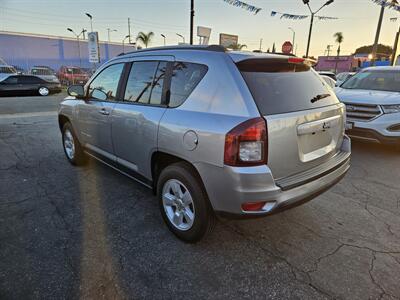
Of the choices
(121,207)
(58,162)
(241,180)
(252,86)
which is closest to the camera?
(241,180)

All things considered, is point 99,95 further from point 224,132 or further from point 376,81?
point 376,81

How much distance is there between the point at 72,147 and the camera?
466 centimetres

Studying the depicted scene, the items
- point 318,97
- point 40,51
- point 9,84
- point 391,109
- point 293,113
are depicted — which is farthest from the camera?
point 40,51

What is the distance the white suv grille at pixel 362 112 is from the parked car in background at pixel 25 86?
689 inches

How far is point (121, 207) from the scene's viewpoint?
3334 millimetres

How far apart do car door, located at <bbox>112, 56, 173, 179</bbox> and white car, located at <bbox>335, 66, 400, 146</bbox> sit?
4.36 meters

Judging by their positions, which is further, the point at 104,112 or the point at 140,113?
the point at 104,112

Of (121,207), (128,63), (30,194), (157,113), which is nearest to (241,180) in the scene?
(157,113)

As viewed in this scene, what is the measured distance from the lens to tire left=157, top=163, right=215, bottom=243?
2395 mm

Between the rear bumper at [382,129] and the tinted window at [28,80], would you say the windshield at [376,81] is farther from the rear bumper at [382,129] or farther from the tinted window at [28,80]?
the tinted window at [28,80]

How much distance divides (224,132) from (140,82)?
149 centimetres

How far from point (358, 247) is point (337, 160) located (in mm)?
854

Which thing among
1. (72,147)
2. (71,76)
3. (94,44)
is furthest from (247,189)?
(71,76)

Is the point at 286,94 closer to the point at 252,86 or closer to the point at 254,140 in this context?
the point at 252,86
